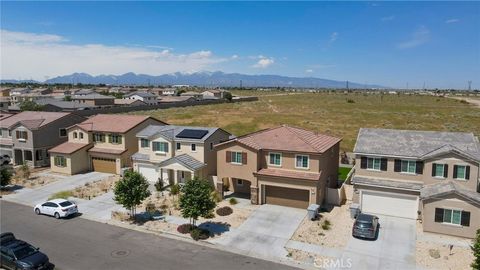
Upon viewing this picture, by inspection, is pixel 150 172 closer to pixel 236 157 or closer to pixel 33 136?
pixel 236 157

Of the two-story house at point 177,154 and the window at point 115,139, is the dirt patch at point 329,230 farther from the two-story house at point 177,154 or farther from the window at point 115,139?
the window at point 115,139

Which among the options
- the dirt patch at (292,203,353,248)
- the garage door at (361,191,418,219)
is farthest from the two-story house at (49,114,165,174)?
the garage door at (361,191,418,219)

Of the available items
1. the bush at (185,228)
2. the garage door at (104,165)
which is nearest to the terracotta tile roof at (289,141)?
the bush at (185,228)

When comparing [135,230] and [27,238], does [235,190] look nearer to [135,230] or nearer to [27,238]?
[135,230]

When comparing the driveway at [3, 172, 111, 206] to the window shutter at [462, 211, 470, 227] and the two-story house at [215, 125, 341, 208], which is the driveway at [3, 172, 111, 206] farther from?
the window shutter at [462, 211, 470, 227]

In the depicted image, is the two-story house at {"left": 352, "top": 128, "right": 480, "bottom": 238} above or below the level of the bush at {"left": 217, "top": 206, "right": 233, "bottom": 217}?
above

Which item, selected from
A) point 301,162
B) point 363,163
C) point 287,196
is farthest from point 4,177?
point 363,163
